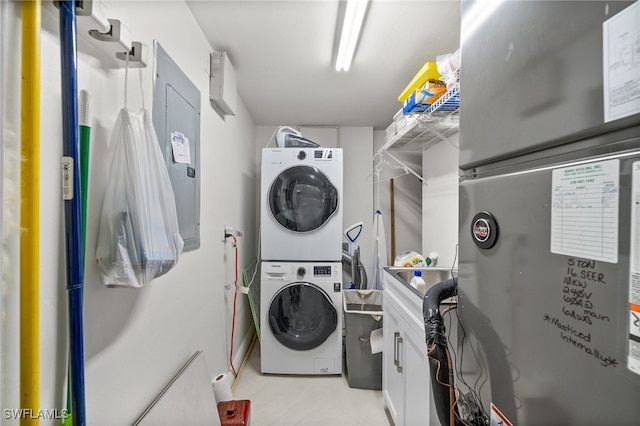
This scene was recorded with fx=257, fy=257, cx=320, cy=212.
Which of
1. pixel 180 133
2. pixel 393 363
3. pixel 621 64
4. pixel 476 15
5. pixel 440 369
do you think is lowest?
pixel 393 363

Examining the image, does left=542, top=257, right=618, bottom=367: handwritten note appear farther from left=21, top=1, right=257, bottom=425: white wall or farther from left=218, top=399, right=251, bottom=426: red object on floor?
left=218, top=399, right=251, bottom=426: red object on floor

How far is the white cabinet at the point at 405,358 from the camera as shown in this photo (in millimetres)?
1276

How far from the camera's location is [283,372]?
2.35m

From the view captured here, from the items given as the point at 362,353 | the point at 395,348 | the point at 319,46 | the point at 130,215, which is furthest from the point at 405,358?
the point at 319,46

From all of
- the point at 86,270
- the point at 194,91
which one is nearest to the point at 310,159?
the point at 194,91

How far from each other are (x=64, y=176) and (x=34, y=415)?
1.81 ft

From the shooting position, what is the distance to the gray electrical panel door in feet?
3.92

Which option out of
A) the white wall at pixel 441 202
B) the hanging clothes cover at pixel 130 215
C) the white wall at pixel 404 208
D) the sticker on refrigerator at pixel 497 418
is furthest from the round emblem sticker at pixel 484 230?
the white wall at pixel 404 208

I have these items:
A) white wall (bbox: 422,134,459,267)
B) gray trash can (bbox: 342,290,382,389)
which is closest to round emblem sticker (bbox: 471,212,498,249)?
white wall (bbox: 422,134,459,267)

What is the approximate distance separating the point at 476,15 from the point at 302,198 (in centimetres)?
189

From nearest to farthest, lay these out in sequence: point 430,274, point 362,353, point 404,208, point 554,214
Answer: point 554,214 < point 430,274 < point 362,353 < point 404,208

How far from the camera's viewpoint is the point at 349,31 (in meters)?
1.56

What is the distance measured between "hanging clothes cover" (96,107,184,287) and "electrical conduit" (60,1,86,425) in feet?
0.40

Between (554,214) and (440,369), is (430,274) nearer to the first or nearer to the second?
(440,369)
